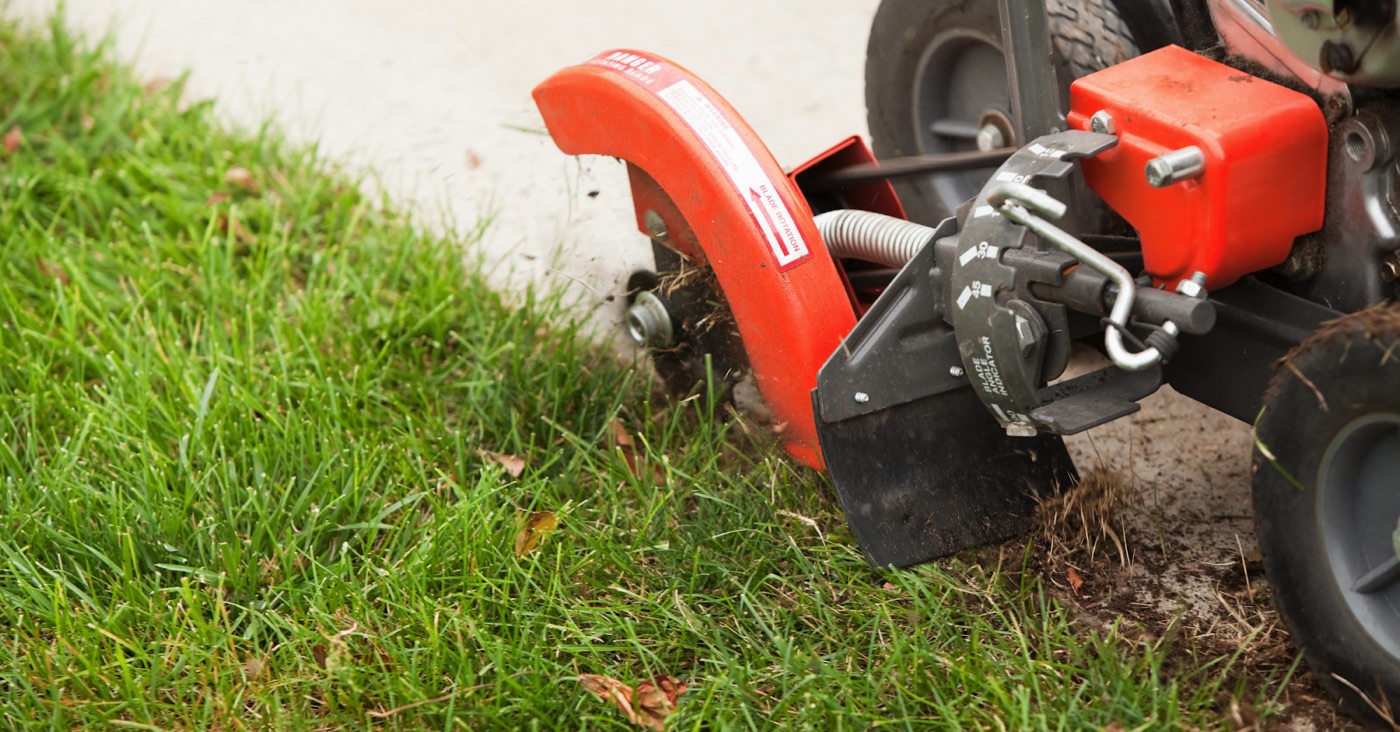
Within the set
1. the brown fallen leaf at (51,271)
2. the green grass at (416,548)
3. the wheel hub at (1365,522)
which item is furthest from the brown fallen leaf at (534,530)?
the brown fallen leaf at (51,271)

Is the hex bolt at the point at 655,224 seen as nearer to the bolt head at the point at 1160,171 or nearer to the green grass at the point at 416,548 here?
the green grass at the point at 416,548

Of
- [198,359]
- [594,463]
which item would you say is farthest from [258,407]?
[594,463]

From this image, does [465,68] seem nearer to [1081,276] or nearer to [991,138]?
[991,138]

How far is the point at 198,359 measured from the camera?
260 centimetres

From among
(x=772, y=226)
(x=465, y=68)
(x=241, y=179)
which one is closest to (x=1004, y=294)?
(x=772, y=226)

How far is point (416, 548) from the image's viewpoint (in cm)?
208

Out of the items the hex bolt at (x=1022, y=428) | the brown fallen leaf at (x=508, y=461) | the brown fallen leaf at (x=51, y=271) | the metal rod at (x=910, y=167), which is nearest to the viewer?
the hex bolt at (x=1022, y=428)

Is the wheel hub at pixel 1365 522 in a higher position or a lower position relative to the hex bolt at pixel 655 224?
lower

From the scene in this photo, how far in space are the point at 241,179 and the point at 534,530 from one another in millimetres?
1592

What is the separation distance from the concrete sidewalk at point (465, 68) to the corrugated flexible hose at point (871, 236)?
2.91ft

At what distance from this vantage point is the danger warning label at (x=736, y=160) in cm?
195

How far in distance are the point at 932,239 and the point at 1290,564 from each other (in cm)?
61

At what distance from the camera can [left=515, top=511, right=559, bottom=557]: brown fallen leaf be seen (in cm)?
214

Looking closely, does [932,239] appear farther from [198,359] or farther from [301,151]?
[301,151]
